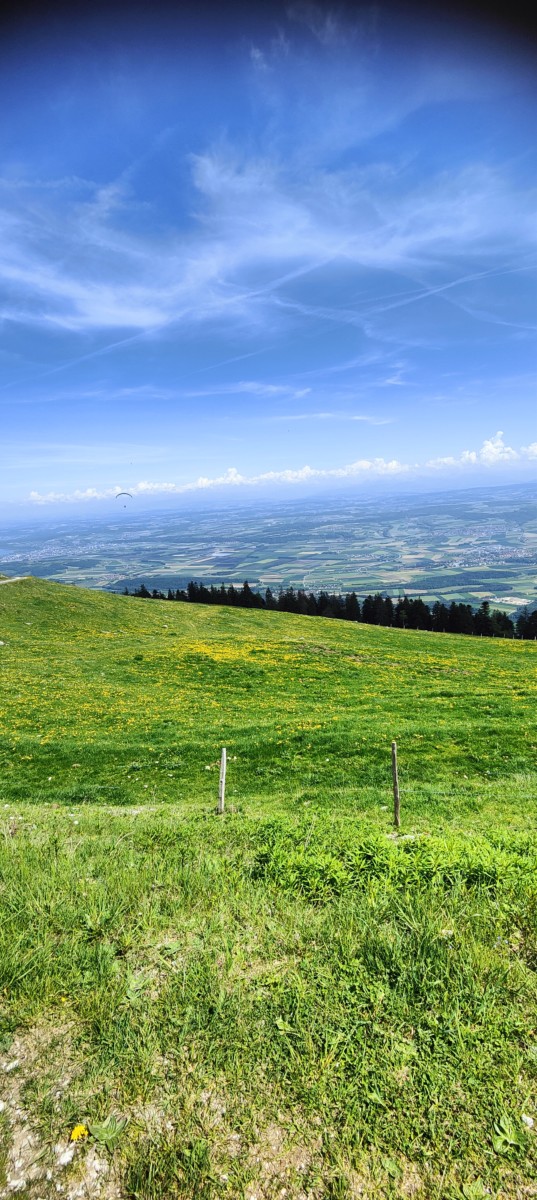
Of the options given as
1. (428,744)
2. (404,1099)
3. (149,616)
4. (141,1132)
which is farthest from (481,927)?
(149,616)

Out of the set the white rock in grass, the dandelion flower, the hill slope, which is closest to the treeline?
the hill slope

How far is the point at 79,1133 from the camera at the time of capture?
4523mm

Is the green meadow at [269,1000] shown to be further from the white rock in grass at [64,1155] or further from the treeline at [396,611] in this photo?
the treeline at [396,611]

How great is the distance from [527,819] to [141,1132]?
12444 mm

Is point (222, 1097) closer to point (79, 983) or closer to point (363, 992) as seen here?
point (363, 992)

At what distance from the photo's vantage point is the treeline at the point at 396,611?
240 ft

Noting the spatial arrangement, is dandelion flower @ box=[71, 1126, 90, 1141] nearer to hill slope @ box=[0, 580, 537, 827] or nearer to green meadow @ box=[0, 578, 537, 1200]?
green meadow @ box=[0, 578, 537, 1200]

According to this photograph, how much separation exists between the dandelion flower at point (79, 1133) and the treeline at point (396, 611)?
66.4m

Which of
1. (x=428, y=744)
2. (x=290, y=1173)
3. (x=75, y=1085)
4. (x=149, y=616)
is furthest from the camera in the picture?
(x=149, y=616)

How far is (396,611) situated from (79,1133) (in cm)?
8042

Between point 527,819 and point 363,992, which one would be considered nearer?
point 363,992

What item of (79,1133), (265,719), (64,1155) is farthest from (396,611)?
(64,1155)

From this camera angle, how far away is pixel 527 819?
13148 millimetres

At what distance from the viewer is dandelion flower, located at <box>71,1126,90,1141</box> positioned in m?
4.50
